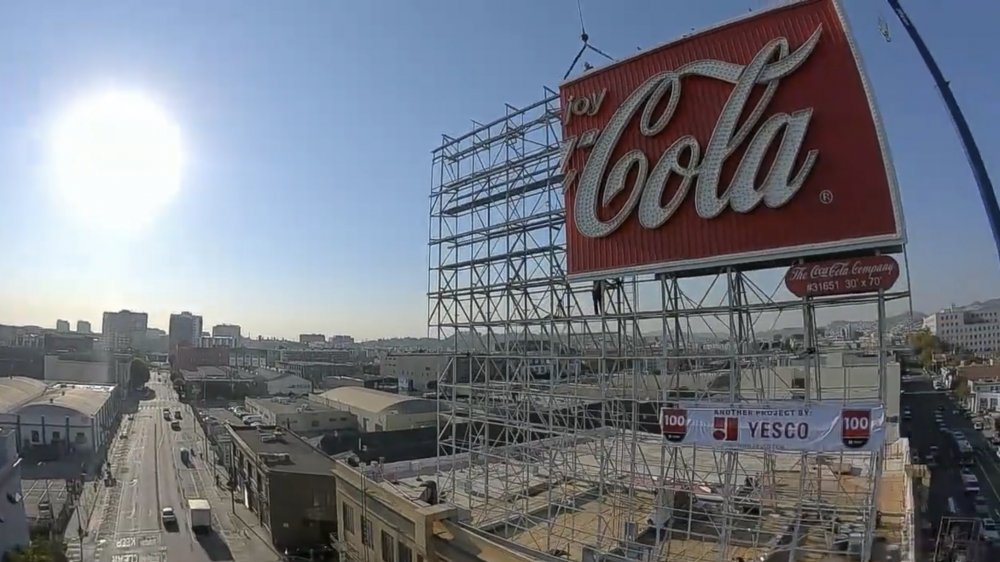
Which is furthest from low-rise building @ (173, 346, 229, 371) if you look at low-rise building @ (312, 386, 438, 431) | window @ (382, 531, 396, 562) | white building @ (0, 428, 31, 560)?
window @ (382, 531, 396, 562)

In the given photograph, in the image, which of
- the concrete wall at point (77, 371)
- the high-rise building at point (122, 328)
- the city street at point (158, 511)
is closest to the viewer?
the city street at point (158, 511)

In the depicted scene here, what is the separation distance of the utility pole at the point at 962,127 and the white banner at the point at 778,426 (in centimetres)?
1487

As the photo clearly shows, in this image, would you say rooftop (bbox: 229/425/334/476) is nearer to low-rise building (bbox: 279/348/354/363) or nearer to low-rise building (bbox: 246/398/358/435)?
low-rise building (bbox: 246/398/358/435)

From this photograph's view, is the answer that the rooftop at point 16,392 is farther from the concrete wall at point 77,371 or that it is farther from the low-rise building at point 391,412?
the low-rise building at point 391,412

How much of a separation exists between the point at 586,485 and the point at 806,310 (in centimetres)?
1034

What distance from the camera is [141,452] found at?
4809cm

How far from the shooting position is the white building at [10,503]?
818 inches

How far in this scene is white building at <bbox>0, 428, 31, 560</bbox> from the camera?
68.1 feet

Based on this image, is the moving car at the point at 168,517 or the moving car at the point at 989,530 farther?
the moving car at the point at 168,517

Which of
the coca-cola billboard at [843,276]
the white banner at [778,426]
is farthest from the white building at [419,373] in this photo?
the coca-cola billboard at [843,276]

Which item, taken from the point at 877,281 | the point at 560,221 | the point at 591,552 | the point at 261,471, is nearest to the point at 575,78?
the point at 560,221

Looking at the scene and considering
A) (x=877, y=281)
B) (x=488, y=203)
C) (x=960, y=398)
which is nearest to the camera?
(x=877, y=281)

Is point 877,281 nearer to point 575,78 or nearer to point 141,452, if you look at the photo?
point 575,78

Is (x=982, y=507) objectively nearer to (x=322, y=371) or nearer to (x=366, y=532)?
(x=366, y=532)
